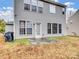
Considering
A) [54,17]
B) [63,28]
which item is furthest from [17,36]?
[63,28]

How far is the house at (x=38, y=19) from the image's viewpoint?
86.7 ft

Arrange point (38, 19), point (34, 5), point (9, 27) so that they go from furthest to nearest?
point (38, 19) < point (34, 5) < point (9, 27)

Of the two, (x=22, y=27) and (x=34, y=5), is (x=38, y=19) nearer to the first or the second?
(x=34, y=5)

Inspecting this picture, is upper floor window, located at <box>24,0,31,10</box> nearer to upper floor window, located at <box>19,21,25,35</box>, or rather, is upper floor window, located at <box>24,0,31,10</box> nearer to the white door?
upper floor window, located at <box>19,21,25,35</box>

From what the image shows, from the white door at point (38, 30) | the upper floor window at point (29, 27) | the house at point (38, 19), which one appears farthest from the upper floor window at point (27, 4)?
the white door at point (38, 30)

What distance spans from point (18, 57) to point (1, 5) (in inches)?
532

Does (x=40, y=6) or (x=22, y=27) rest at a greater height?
(x=40, y=6)

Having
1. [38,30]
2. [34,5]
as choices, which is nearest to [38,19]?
[38,30]

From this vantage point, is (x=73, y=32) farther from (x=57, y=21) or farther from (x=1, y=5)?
(x=1, y=5)

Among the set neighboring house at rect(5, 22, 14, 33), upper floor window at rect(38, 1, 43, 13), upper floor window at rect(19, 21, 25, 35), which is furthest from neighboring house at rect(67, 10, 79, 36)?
neighboring house at rect(5, 22, 14, 33)

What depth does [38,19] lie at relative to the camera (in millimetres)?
29703

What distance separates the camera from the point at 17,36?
26062 millimetres

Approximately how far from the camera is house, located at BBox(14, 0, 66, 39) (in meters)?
26.4

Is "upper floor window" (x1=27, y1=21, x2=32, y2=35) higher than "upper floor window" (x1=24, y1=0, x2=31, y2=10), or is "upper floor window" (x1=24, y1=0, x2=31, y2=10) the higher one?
"upper floor window" (x1=24, y1=0, x2=31, y2=10)
